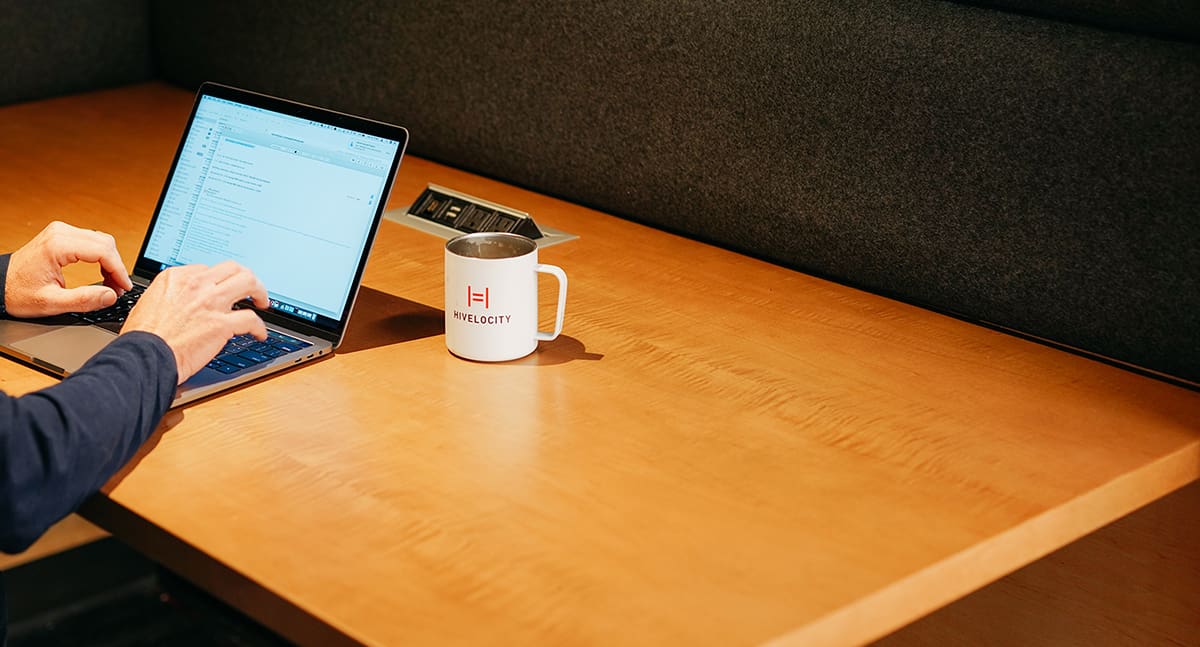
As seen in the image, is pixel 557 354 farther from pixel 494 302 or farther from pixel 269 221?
pixel 269 221

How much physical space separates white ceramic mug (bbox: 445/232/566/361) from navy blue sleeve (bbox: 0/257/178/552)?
248mm

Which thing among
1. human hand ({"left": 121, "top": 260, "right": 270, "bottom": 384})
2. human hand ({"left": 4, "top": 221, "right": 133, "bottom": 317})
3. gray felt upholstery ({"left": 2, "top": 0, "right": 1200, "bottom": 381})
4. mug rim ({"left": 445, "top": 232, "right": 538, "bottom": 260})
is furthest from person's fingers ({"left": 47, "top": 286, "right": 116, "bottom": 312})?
gray felt upholstery ({"left": 2, "top": 0, "right": 1200, "bottom": 381})

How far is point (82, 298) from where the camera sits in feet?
3.66

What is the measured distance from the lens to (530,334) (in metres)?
1.09

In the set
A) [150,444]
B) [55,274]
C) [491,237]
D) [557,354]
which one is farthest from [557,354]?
[55,274]

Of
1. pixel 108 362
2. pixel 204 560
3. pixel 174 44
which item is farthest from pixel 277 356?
pixel 174 44

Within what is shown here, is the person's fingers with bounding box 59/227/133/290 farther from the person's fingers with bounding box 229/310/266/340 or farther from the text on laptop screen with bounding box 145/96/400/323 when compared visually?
A: the person's fingers with bounding box 229/310/266/340

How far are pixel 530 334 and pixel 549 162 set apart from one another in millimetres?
532

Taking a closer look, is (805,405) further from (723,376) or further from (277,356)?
(277,356)

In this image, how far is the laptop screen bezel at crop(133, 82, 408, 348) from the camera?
3.52 feet

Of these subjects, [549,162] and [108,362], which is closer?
[108,362]

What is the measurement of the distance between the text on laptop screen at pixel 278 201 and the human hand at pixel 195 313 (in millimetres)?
61

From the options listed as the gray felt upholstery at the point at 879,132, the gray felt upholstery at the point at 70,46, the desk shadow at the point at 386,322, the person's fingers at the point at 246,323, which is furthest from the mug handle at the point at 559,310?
the gray felt upholstery at the point at 70,46

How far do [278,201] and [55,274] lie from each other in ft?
0.68
